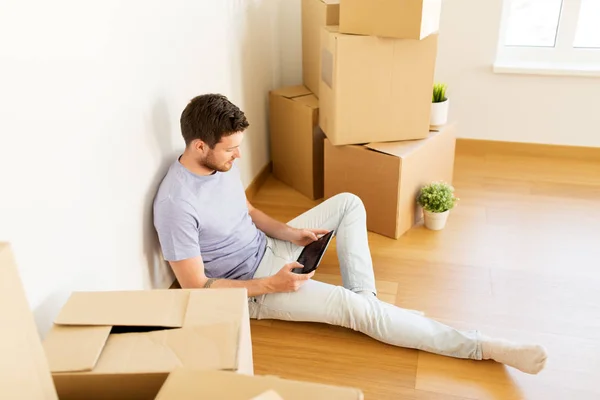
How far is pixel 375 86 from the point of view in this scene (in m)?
2.22

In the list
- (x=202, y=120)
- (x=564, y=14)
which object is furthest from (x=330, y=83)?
(x=564, y=14)

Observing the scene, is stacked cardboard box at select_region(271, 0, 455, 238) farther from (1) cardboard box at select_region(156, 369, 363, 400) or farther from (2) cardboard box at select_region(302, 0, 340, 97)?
(1) cardboard box at select_region(156, 369, 363, 400)

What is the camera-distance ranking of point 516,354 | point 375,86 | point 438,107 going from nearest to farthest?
1. point 516,354
2. point 375,86
3. point 438,107

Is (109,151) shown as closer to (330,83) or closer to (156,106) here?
(156,106)

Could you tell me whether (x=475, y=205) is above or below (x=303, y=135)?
below

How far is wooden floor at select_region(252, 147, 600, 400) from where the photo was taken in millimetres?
1632

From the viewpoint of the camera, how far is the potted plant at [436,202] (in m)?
2.35

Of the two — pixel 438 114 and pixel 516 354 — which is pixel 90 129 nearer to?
pixel 516 354

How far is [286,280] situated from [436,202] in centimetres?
94

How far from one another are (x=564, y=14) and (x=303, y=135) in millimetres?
1577

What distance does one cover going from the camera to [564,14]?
2.94 metres

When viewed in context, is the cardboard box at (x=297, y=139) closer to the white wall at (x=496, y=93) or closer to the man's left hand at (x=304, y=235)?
the man's left hand at (x=304, y=235)

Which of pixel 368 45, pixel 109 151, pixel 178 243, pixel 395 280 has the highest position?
pixel 368 45

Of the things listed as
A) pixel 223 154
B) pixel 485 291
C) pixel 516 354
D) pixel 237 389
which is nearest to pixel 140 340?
pixel 237 389
